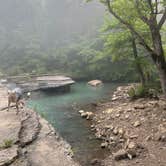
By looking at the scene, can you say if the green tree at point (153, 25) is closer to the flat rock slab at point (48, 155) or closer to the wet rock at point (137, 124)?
the wet rock at point (137, 124)

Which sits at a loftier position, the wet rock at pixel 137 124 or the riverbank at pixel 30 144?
the riverbank at pixel 30 144

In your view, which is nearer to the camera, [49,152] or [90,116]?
[49,152]

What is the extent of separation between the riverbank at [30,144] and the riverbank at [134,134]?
1454mm

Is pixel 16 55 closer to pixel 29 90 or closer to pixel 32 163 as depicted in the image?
pixel 29 90

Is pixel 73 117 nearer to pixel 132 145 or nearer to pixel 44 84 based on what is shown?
pixel 132 145

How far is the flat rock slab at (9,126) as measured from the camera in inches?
314

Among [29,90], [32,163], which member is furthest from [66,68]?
[32,163]

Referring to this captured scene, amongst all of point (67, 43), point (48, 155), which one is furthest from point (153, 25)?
point (67, 43)

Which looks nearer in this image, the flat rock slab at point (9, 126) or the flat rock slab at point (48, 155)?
the flat rock slab at point (48, 155)

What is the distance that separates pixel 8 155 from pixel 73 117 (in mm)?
6975

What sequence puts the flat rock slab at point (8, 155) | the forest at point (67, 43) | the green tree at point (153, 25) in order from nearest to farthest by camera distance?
the flat rock slab at point (8, 155)
the green tree at point (153, 25)
the forest at point (67, 43)

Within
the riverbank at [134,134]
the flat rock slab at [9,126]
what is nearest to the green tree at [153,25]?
the riverbank at [134,134]

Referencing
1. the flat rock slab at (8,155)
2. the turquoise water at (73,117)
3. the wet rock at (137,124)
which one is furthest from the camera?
the wet rock at (137,124)

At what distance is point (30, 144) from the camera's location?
25.5 feet
